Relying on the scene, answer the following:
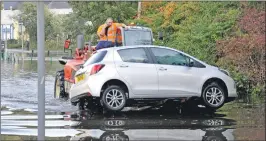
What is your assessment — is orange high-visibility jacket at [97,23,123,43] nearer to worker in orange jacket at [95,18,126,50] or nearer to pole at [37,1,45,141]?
worker in orange jacket at [95,18,126,50]

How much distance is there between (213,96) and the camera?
12.9 m

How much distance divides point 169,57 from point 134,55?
79cm

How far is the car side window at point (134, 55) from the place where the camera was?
498 inches

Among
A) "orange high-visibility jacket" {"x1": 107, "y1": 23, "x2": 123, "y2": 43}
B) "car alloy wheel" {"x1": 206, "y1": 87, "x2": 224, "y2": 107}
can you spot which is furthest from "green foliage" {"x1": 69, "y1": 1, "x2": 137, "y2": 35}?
"car alloy wheel" {"x1": 206, "y1": 87, "x2": 224, "y2": 107}

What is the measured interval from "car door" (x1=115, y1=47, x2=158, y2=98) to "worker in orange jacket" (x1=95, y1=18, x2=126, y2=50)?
351 cm

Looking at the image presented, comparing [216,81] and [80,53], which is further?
[80,53]

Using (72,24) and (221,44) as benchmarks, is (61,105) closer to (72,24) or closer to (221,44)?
(221,44)

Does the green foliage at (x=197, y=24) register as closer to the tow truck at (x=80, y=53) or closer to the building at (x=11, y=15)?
the tow truck at (x=80, y=53)

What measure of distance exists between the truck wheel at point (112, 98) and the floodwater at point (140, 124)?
0.64 feet

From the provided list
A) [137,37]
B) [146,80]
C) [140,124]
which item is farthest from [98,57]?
[137,37]

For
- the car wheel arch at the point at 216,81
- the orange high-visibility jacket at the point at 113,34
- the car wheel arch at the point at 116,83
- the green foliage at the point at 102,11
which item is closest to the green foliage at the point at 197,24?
the orange high-visibility jacket at the point at 113,34

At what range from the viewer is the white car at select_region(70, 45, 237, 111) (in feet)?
40.5

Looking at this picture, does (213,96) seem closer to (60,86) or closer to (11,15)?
(60,86)

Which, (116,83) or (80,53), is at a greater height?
(80,53)
